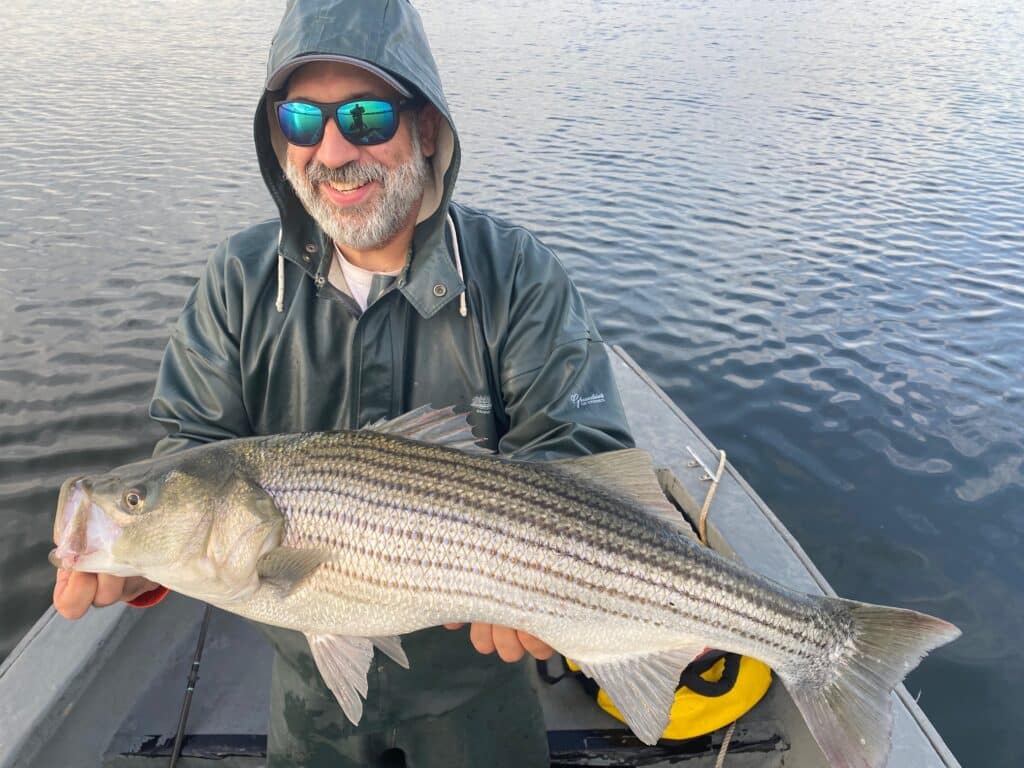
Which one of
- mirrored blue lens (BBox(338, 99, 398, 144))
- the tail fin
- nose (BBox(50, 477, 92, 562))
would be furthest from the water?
mirrored blue lens (BBox(338, 99, 398, 144))

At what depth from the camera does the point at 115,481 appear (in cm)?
257

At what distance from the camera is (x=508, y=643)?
2773 mm

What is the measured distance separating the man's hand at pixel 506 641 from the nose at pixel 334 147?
6.78 feet

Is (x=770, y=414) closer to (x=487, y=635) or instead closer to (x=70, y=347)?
(x=487, y=635)

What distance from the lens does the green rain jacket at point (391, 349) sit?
3.11 meters

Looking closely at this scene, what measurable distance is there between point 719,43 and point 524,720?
119 feet

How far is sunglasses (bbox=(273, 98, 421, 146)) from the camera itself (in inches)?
124

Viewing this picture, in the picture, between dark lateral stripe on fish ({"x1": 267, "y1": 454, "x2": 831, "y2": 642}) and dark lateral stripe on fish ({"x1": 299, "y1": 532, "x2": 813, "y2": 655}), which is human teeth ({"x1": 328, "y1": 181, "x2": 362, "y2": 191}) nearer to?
dark lateral stripe on fish ({"x1": 267, "y1": 454, "x2": 831, "y2": 642})

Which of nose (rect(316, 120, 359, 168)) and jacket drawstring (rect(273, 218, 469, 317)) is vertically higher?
nose (rect(316, 120, 359, 168))

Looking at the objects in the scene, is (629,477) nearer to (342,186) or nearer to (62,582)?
(342,186)

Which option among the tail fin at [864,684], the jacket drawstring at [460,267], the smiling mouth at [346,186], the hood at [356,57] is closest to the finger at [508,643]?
the tail fin at [864,684]

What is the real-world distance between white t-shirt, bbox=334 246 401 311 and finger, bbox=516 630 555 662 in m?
1.64

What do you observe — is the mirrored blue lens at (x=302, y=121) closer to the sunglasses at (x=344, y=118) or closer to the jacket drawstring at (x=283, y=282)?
the sunglasses at (x=344, y=118)

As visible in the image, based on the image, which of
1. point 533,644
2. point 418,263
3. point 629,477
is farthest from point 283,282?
point 533,644
